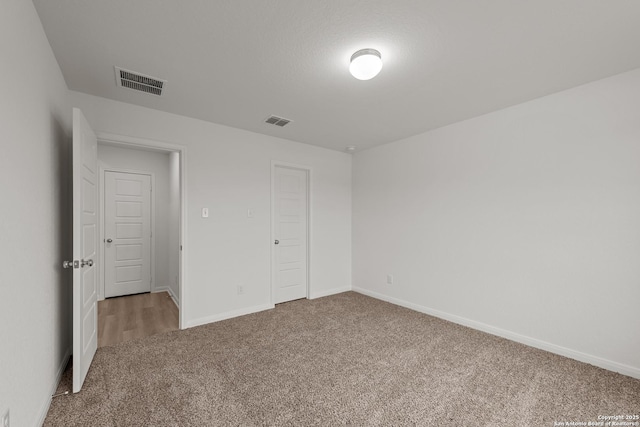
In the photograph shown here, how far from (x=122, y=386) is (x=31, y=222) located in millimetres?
1351

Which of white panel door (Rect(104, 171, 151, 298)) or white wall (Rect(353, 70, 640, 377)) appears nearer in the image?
white wall (Rect(353, 70, 640, 377))

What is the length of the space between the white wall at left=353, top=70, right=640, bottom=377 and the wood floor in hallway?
10.5 feet

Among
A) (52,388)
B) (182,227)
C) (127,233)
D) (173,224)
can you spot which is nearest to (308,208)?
(182,227)

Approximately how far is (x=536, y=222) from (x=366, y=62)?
2.33 metres

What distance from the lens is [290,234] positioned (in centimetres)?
438

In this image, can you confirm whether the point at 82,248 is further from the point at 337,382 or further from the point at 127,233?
the point at 127,233

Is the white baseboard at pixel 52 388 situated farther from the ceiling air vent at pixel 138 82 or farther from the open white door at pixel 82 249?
the ceiling air vent at pixel 138 82

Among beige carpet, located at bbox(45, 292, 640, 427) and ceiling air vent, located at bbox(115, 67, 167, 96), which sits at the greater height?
ceiling air vent, located at bbox(115, 67, 167, 96)

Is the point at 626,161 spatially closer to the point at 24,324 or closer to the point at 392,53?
the point at 392,53

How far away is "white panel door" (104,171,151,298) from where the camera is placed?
175 inches

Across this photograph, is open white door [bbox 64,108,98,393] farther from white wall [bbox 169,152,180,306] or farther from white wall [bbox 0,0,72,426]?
white wall [bbox 169,152,180,306]

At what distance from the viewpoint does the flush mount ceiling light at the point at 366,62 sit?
1957 millimetres

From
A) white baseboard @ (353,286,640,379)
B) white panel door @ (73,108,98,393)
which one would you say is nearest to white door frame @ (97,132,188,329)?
white panel door @ (73,108,98,393)

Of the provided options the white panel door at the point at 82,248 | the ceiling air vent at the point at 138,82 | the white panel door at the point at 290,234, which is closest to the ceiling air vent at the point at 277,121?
the white panel door at the point at 290,234
